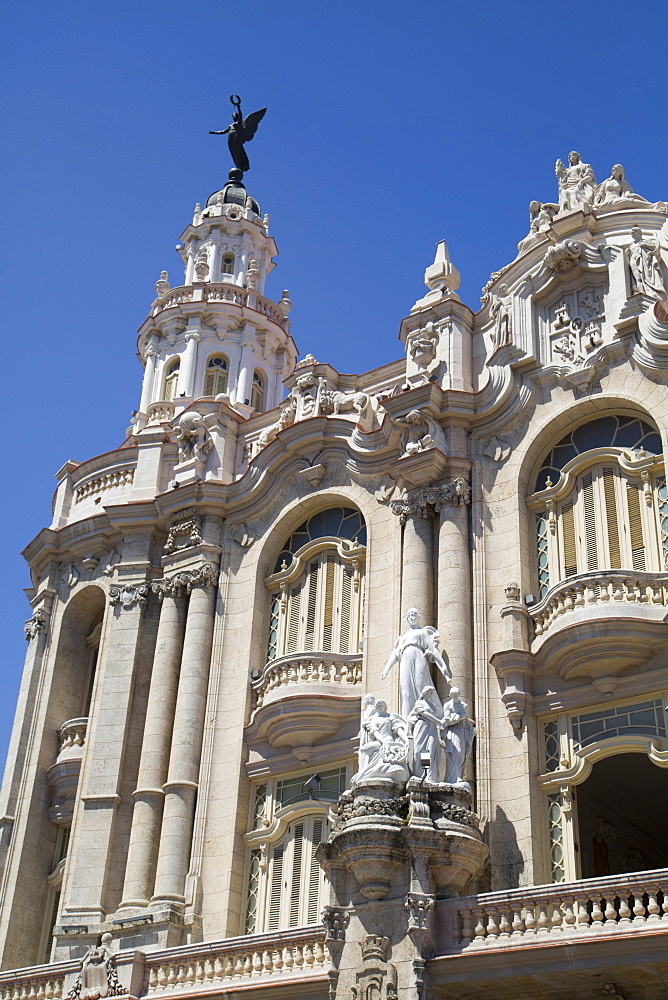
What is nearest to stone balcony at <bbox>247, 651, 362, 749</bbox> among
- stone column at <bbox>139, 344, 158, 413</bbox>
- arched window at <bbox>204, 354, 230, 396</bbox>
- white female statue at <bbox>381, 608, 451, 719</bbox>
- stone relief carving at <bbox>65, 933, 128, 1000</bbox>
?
white female statue at <bbox>381, 608, 451, 719</bbox>

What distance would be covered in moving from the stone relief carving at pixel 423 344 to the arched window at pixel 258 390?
1032cm

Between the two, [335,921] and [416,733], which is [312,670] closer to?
[416,733]

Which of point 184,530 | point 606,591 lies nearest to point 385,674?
point 606,591

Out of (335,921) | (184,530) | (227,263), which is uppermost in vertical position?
(227,263)

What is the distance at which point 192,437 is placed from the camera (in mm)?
28297

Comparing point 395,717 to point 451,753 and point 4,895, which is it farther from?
point 4,895

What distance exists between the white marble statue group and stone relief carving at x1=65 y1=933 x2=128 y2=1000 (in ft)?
17.2

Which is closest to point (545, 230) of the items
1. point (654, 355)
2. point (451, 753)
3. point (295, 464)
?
point (654, 355)

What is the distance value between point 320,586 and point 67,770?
21.5 ft

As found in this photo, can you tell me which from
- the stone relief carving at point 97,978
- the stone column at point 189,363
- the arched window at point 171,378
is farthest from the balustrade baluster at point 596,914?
the arched window at point 171,378

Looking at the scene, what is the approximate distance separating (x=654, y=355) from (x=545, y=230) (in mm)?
4268

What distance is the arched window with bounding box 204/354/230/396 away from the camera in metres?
34.9

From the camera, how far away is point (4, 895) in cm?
2514

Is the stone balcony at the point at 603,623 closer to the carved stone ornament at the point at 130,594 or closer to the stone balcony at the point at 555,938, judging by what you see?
the stone balcony at the point at 555,938
